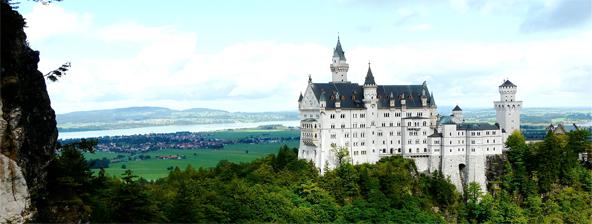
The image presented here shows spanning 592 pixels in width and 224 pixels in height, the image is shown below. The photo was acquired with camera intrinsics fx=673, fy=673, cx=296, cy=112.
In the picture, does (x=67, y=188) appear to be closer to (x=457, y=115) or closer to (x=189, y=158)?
(x=457, y=115)

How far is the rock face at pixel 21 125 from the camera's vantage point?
832 inches

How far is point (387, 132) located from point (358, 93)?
215 inches

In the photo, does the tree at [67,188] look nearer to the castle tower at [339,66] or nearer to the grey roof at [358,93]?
the grey roof at [358,93]

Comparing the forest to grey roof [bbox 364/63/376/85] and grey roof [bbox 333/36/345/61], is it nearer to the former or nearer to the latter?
grey roof [bbox 364/63/376/85]

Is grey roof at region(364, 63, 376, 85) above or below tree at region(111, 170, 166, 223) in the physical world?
above

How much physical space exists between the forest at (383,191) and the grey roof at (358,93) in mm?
6923

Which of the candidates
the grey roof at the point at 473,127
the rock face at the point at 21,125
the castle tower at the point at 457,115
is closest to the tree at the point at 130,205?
the rock face at the point at 21,125

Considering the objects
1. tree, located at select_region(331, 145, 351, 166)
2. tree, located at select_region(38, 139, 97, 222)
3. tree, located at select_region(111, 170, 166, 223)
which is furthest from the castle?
tree, located at select_region(38, 139, 97, 222)

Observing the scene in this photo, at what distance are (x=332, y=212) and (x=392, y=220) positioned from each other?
5921mm

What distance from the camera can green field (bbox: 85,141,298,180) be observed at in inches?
4813

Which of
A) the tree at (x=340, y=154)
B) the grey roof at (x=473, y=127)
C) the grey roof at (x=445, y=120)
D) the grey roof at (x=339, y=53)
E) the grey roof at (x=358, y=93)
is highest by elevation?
the grey roof at (x=339, y=53)

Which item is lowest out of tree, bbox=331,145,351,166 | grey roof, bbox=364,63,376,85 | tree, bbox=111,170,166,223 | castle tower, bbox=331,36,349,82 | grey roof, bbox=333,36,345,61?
tree, bbox=111,170,166,223

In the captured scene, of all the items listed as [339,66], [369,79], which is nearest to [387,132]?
[369,79]

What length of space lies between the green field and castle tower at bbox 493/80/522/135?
2166 inches
